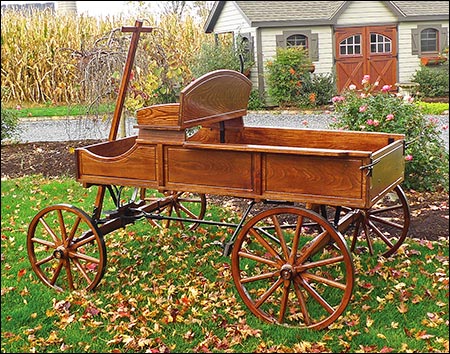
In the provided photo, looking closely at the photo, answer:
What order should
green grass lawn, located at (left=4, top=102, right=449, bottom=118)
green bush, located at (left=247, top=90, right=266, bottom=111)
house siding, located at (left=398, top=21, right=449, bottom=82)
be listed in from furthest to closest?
1. house siding, located at (left=398, top=21, right=449, bottom=82)
2. green bush, located at (left=247, top=90, right=266, bottom=111)
3. green grass lawn, located at (left=4, top=102, right=449, bottom=118)

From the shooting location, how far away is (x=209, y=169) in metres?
3.92

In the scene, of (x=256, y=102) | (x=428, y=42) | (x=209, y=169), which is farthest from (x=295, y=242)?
(x=428, y=42)

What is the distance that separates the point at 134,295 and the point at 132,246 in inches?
39.6

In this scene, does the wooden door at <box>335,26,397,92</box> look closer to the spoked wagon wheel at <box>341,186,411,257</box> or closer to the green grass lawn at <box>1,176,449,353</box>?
the spoked wagon wheel at <box>341,186,411,257</box>

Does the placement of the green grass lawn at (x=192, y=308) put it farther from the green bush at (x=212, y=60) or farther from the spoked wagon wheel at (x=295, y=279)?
the green bush at (x=212, y=60)

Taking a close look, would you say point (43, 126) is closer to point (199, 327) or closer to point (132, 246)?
point (132, 246)

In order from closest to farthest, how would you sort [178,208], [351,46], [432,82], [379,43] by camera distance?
[178,208] → [432,82] → [351,46] → [379,43]

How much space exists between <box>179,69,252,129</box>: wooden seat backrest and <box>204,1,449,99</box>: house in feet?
35.1

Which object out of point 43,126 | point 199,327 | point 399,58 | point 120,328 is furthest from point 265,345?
point 399,58

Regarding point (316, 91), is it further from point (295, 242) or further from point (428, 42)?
point (295, 242)

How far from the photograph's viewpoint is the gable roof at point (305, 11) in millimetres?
15070

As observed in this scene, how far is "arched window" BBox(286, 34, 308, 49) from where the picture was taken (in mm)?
15359

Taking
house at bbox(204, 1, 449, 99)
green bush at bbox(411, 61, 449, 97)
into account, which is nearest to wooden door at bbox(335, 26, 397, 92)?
house at bbox(204, 1, 449, 99)

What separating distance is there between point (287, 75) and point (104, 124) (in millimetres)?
4270
